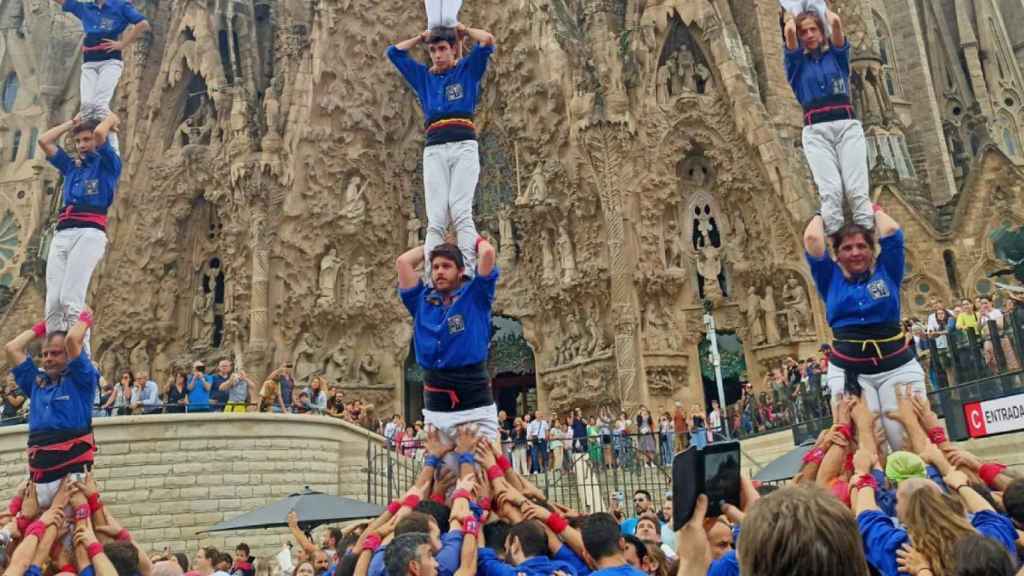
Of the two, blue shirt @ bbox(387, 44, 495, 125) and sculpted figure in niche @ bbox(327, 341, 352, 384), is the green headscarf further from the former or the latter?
sculpted figure in niche @ bbox(327, 341, 352, 384)

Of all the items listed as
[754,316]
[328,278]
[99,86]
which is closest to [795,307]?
[754,316]

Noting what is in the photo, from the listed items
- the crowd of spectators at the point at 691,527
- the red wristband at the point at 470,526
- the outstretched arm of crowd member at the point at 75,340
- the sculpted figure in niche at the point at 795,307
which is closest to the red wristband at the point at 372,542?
the crowd of spectators at the point at 691,527

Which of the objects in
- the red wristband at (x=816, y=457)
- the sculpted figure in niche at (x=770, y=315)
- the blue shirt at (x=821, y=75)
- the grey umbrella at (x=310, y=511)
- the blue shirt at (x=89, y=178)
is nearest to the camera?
the red wristband at (x=816, y=457)

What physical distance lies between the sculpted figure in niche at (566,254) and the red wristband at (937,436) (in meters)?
15.7

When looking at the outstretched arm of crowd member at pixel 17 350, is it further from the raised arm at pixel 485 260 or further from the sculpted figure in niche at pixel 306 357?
the sculpted figure in niche at pixel 306 357

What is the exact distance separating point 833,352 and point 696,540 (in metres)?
3.76

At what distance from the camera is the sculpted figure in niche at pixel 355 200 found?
74.2 ft

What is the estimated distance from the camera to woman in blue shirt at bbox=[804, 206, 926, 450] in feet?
18.0

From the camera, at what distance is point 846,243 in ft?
18.9

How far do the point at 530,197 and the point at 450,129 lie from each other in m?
15.7

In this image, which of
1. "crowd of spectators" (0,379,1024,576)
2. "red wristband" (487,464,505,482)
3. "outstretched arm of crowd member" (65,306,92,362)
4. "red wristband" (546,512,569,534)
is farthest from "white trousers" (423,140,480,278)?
"outstretched arm of crowd member" (65,306,92,362)

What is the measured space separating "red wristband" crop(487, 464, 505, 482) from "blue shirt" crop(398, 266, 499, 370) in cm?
73

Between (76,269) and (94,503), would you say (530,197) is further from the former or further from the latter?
(94,503)

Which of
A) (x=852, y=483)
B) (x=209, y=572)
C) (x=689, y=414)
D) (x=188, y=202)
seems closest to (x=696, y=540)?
(x=852, y=483)
